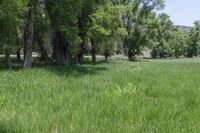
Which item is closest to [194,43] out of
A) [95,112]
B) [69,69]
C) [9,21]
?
[69,69]

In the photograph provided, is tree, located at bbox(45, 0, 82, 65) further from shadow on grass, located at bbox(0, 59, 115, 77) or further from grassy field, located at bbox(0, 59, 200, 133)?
grassy field, located at bbox(0, 59, 200, 133)

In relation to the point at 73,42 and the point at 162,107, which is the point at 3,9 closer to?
the point at 73,42

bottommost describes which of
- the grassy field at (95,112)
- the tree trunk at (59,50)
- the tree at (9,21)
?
the grassy field at (95,112)

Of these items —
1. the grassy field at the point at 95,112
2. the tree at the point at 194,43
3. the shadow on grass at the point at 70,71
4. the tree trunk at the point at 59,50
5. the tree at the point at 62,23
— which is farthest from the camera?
the tree at the point at 194,43

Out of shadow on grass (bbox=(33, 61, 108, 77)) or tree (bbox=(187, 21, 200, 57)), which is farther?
tree (bbox=(187, 21, 200, 57))

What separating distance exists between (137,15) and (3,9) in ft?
148

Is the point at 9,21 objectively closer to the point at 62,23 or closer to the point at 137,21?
the point at 62,23

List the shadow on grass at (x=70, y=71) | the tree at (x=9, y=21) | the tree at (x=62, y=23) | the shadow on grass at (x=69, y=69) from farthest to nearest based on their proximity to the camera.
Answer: the tree at (x=62, y=23) < the tree at (x=9, y=21) < the shadow on grass at (x=69, y=69) < the shadow on grass at (x=70, y=71)

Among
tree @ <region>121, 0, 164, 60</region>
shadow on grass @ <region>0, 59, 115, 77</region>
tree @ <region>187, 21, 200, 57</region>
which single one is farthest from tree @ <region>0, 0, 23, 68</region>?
tree @ <region>187, 21, 200, 57</region>

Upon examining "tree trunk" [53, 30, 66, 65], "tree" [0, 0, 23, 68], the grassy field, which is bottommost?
the grassy field

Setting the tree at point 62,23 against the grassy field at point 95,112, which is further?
the tree at point 62,23

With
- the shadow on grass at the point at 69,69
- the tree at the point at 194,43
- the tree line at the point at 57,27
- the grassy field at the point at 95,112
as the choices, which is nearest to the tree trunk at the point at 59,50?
the tree line at the point at 57,27

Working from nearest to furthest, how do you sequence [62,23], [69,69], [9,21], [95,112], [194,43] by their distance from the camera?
1. [95,112]
2. [69,69]
3. [9,21]
4. [62,23]
5. [194,43]

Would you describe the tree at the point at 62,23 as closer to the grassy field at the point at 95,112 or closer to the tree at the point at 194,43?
the grassy field at the point at 95,112
